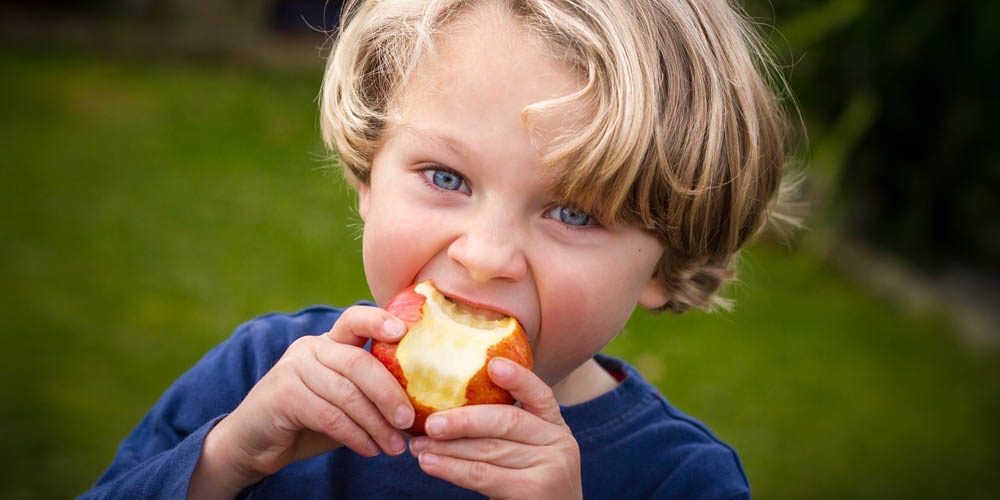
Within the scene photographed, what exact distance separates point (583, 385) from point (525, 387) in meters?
0.46

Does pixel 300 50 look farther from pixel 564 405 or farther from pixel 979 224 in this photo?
pixel 564 405

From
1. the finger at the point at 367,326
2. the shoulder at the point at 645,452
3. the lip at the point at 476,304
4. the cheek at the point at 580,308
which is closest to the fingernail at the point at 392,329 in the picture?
the finger at the point at 367,326

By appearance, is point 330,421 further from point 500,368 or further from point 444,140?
point 444,140

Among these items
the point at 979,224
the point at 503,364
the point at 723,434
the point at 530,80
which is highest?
the point at 530,80

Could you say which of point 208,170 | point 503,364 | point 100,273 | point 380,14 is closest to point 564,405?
point 503,364

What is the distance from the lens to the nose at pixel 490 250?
1229 mm

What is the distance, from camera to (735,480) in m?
1.59

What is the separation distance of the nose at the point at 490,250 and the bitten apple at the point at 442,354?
70 millimetres

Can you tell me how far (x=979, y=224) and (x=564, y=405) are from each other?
4206mm

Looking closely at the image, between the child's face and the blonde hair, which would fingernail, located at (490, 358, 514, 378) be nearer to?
the child's face

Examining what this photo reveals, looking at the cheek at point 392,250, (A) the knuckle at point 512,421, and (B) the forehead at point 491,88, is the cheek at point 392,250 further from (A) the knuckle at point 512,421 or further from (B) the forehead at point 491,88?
(A) the knuckle at point 512,421

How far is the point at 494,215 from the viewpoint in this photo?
1.26 meters

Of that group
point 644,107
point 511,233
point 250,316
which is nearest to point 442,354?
point 511,233

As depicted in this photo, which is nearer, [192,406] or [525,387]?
[525,387]
